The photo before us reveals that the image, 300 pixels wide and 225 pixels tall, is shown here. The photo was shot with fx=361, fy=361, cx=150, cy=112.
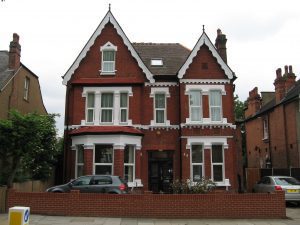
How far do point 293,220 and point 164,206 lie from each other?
5.46 m

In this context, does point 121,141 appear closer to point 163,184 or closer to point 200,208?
point 163,184

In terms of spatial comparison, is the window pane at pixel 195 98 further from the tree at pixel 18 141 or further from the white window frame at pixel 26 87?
the white window frame at pixel 26 87

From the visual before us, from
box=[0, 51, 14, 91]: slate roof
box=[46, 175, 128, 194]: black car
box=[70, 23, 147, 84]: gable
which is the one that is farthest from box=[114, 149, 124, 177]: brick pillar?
box=[0, 51, 14, 91]: slate roof

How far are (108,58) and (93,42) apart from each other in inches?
55.2

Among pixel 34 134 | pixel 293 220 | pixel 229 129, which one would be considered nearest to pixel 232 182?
pixel 229 129

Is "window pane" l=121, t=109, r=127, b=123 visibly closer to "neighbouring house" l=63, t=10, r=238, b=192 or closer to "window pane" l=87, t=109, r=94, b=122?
"neighbouring house" l=63, t=10, r=238, b=192

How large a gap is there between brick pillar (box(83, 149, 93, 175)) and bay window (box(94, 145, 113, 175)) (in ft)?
1.09

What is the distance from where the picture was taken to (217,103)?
23.0 m

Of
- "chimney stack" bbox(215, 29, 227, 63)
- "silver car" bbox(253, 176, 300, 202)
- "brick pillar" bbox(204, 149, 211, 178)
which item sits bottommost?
"silver car" bbox(253, 176, 300, 202)

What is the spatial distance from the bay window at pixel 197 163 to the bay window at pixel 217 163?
0.74 meters

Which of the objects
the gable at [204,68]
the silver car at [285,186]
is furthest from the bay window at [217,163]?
the gable at [204,68]

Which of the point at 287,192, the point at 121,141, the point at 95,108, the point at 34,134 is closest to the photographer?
the point at 34,134

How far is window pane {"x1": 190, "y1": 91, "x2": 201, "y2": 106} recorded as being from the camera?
22938mm

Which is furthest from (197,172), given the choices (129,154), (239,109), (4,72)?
(239,109)
